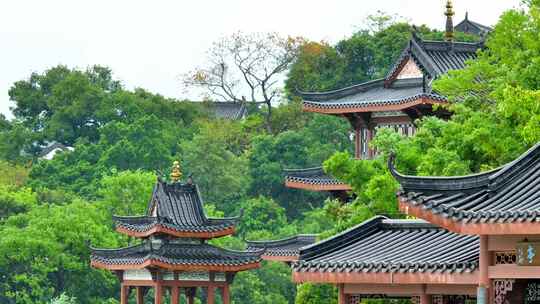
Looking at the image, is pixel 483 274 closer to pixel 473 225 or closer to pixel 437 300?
pixel 473 225

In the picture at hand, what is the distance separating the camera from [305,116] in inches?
3265

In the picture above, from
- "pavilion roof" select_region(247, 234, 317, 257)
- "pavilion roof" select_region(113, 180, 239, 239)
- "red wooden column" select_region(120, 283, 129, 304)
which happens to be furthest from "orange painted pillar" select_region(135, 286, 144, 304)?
"pavilion roof" select_region(247, 234, 317, 257)

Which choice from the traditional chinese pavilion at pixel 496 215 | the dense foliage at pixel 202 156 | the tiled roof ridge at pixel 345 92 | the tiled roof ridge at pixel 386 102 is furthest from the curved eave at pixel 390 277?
the tiled roof ridge at pixel 345 92

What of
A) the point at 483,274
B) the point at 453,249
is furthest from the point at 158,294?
the point at 483,274

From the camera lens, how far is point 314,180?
48.0 meters

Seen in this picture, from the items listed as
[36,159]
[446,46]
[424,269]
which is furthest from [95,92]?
[424,269]

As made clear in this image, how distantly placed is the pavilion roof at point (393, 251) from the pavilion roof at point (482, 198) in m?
0.96

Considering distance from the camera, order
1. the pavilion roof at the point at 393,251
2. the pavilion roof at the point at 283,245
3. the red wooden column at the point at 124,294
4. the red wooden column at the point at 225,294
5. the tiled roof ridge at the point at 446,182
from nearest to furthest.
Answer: the tiled roof ridge at the point at 446,182
the pavilion roof at the point at 393,251
the red wooden column at the point at 225,294
the red wooden column at the point at 124,294
the pavilion roof at the point at 283,245

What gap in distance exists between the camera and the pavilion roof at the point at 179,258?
156 feet

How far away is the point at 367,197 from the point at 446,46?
12.1 metres

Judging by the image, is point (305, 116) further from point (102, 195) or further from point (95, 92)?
point (102, 195)

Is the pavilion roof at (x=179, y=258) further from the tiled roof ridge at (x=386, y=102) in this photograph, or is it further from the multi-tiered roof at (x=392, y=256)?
the multi-tiered roof at (x=392, y=256)

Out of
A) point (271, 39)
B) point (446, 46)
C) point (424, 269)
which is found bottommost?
point (424, 269)

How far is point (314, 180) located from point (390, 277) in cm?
2317
